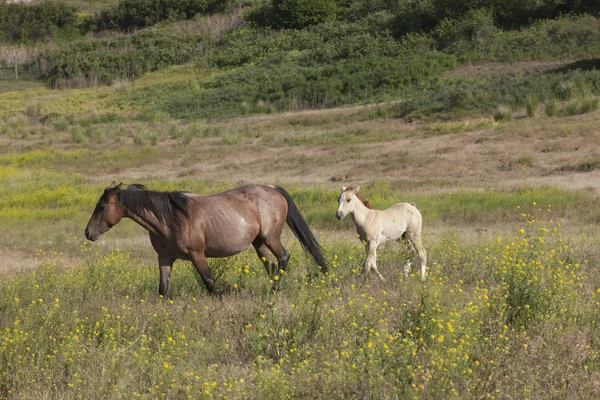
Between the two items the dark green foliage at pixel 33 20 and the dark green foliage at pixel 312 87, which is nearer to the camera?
the dark green foliage at pixel 312 87

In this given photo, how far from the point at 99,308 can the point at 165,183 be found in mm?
17144

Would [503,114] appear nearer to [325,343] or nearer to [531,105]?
[531,105]

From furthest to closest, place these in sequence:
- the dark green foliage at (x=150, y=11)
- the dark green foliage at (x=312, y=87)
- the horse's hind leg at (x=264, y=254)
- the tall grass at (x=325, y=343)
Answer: the dark green foliage at (x=150, y=11) → the dark green foliage at (x=312, y=87) → the horse's hind leg at (x=264, y=254) → the tall grass at (x=325, y=343)

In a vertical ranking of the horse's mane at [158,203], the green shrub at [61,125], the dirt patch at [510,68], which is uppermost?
the horse's mane at [158,203]

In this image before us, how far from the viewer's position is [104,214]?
9977 millimetres

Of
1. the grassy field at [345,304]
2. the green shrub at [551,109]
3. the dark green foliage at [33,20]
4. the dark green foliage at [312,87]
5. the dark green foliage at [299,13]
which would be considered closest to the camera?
the grassy field at [345,304]

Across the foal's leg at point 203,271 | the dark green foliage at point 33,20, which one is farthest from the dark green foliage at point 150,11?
the foal's leg at point 203,271

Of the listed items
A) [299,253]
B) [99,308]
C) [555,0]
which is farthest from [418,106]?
[99,308]

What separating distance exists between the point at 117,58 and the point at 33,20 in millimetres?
18837

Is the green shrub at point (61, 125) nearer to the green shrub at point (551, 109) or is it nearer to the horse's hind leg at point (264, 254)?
the green shrub at point (551, 109)

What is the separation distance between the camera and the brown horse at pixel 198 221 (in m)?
9.90

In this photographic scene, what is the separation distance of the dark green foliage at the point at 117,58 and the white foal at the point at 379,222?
5545 centimetres

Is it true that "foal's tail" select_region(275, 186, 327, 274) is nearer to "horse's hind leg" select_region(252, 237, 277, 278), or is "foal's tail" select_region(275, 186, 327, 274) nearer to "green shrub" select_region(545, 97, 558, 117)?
"horse's hind leg" select_region(252, 237, 277, 278)

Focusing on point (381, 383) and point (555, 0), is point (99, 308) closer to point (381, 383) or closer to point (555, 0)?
point (381, 383)
